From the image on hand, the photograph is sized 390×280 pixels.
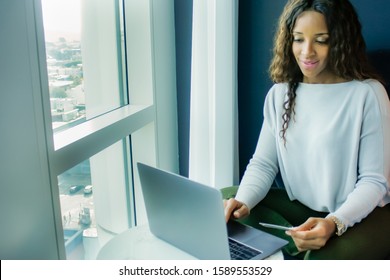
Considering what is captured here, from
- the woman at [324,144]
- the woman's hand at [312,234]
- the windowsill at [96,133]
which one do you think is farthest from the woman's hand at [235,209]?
the windowsill at [96,133]

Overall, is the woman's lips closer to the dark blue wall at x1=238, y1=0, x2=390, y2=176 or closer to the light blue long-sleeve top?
the light blue long-sleeve top

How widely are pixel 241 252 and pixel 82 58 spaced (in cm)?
69

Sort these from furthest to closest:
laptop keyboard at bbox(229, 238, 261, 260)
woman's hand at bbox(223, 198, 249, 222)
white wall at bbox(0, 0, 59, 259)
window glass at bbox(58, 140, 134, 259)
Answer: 1. window glass at bbox(58, 140, 134, 259)
2. woman's hand at bbox(223, 198, 249, 222)
3. laptop keyboard at bbox(229, 238, 261, 260)
4. white wall at bbox(0, 0, 59, 259)

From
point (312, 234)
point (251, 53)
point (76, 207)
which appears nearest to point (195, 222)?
point (312, 234)

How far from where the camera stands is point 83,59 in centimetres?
117

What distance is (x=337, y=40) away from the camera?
0.97 metres

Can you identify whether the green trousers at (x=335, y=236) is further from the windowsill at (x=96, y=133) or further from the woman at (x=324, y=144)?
the windowsill at (x=96, y=133)

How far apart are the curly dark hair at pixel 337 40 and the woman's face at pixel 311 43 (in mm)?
11

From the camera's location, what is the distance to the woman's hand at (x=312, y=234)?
0.81 m

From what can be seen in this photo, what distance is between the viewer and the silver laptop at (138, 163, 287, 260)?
0.73m

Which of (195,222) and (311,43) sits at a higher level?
(311,43)

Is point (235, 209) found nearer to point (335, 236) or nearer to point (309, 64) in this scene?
point (335, 236)

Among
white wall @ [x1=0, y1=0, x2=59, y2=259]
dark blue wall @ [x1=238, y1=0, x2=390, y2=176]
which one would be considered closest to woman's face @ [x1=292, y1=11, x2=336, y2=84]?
dark blue wall @ [x1=238, y1=0, x2=390, y2=176]
